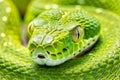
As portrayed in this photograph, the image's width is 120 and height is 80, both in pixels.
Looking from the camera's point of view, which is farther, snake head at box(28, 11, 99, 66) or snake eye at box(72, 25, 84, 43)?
snake eye at box(72, 25, 84, 43)

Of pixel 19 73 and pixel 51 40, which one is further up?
pixel 51 40

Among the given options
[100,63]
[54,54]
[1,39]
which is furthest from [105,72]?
[1,39]

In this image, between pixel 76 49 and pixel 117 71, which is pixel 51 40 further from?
pixel 117 71

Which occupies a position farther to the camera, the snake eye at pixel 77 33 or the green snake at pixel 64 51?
the snake eye at pixel 77 33

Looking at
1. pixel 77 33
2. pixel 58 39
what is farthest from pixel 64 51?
pixel 77 33

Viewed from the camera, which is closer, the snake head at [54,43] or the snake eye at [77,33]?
the snake head at [54,43]

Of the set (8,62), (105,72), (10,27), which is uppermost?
(10,27)

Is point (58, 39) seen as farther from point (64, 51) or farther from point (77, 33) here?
point (77, 33)

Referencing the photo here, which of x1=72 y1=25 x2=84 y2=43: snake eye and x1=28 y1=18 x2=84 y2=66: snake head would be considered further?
x1=72 y1=25 x2=84 y2=43: snake eye
